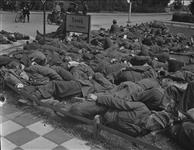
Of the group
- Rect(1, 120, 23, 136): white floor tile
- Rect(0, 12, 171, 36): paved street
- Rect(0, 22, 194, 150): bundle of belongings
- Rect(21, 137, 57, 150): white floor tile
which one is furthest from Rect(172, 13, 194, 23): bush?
Rect(21, 137, 57, 150): white floor tile

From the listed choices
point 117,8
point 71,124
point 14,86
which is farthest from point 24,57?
point 117,8

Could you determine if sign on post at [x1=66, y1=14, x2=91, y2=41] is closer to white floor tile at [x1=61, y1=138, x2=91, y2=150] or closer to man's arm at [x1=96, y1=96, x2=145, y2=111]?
man's arm at [x1=96, y1=96, x2=145, y2=111]

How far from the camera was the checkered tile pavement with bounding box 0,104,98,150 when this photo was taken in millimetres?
5074

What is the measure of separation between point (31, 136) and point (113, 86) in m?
2.78

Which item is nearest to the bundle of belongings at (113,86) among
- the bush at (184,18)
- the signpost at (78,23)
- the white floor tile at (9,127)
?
the white floor tile at (9,127)

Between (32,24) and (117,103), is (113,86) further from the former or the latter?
(32,24)

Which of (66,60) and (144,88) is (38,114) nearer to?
(144,88)

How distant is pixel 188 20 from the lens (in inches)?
977

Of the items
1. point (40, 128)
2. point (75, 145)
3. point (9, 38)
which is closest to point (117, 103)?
point (75, 145)

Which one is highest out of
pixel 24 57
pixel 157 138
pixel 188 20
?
pixel 188 20

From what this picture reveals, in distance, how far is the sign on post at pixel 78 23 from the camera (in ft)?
42.6

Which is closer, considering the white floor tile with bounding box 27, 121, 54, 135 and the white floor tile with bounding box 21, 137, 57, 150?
the white floor tile with bounding box 21, 137, 57, 150

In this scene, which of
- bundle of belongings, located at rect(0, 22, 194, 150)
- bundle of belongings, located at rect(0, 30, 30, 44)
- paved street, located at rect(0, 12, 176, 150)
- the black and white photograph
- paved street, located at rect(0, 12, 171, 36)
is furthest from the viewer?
paved street, located at rect(0, 12, 171, 36)

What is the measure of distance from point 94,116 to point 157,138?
1.25 metres
